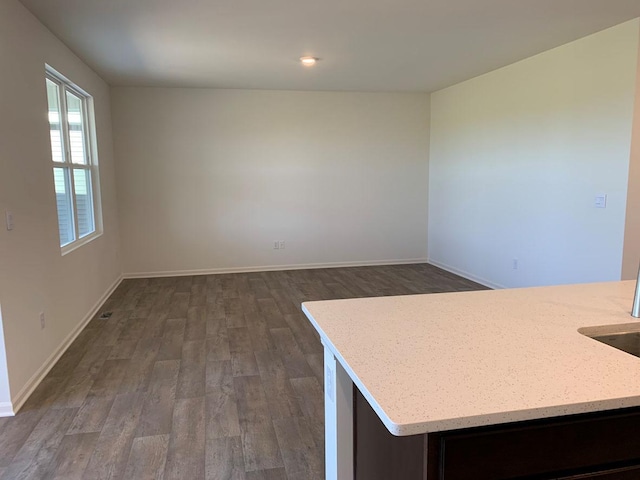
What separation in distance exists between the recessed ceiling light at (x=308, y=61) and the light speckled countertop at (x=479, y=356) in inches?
135

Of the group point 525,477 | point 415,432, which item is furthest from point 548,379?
point 415,432

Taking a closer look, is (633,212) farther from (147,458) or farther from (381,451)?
(147,458)

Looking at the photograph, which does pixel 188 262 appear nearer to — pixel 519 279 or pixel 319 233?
pixel 319 233

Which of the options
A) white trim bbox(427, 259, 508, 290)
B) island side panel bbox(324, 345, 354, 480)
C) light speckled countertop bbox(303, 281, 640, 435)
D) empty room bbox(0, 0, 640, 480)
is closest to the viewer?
light speckled countertop bbox(303, 281, 640, 435)

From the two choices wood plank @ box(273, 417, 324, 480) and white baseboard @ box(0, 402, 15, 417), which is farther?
white baseboard @ box(0, 402, 15, 417)

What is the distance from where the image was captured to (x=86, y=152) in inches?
196

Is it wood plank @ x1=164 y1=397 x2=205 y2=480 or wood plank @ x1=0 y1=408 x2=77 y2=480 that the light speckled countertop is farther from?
wood plank @ x1=0 y1=408 x2=77 y2=480

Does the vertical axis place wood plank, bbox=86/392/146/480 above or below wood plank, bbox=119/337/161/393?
below

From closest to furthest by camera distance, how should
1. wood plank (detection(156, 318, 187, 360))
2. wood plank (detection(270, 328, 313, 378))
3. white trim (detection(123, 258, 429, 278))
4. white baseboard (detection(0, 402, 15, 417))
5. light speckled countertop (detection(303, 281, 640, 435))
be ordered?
light speckled countertop (detection(303, 281, 640, 435)) < white baseboard (detection(0, 402, 15, 417)) < wood plank (detection(270, 328, 313, 378)) < wood plank (detection(156, 318, 187, 360)) < white trim (detection(123, 258, 429, 278))

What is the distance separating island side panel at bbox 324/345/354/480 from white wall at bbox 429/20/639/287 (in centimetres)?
325

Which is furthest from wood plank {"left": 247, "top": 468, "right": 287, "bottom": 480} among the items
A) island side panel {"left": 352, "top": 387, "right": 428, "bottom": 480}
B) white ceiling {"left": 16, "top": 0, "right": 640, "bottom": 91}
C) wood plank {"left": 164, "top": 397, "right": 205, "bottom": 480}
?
white ceiling {"left": 16, "top": 0, "right": 640, "bottom": 91}

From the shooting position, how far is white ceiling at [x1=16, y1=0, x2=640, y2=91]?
10.5ft

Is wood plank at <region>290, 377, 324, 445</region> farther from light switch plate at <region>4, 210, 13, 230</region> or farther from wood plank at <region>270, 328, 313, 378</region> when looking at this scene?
light switch plate at <region>4, 210, 13, 230</region>

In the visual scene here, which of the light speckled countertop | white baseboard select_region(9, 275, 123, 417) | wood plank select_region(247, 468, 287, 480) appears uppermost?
the light speckled countertop
